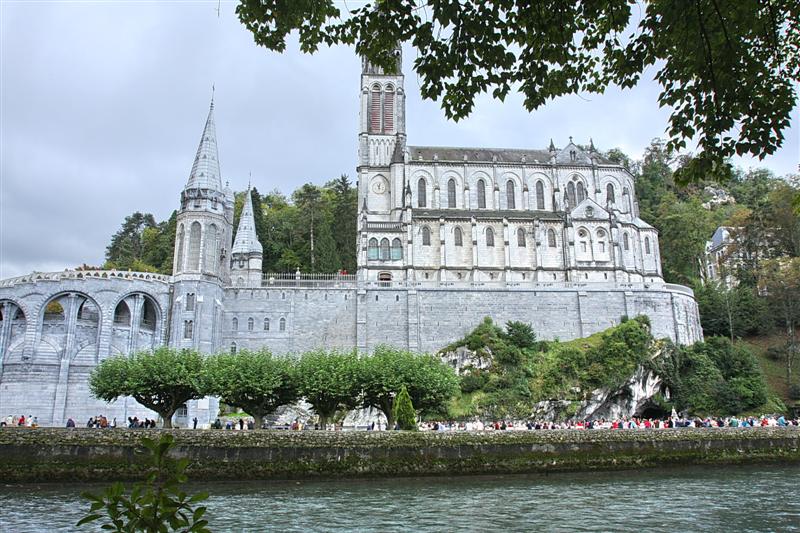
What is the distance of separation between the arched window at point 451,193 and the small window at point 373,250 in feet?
31.0

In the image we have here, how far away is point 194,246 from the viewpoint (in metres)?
43.1

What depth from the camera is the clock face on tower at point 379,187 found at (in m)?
56.2

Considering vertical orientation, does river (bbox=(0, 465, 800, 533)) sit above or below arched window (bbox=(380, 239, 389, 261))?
below

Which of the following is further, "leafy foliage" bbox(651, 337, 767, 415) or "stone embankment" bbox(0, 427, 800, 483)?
"leafy foliage" bbox(651, 337, 767, 415)

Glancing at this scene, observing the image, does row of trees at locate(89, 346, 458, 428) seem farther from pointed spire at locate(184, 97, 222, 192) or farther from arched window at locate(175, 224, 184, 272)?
pointed spire at locate(184, 97, 222, 192)

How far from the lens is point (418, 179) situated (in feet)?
187

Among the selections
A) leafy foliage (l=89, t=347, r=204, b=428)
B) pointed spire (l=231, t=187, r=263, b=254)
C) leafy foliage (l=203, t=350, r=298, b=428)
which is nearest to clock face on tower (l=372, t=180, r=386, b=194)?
pointed spire (l=231, t=187, r=263, b=254)

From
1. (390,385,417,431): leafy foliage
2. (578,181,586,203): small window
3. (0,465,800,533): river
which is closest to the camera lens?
(0,465,800,533): river

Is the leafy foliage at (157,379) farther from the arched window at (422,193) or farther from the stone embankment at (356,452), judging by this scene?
the arched window at (422,193)

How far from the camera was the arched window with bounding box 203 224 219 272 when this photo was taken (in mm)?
43031

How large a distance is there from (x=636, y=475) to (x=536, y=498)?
7168 mm

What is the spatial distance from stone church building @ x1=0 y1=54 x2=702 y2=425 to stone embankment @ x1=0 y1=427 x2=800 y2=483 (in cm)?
1449

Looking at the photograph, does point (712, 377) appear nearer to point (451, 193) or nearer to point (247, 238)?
point (451, 193)

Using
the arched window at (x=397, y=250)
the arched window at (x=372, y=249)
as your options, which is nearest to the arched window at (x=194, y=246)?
the arched window at (x=372, y=249)
